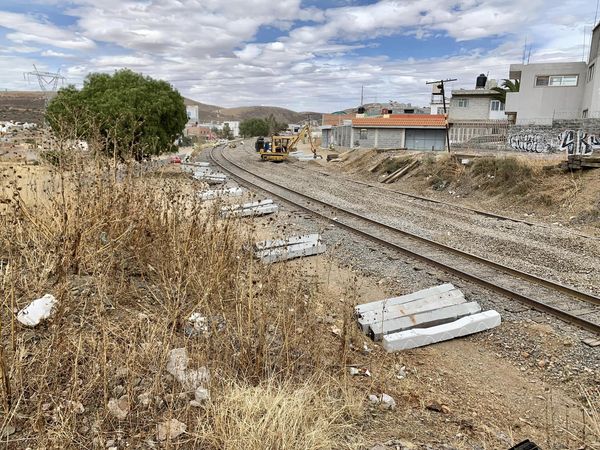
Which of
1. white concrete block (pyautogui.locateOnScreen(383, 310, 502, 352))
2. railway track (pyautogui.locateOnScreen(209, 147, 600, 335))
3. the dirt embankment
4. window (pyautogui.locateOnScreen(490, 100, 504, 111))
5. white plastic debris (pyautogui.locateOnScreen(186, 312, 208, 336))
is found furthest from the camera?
window (pyautogui.locateOnScreen(490, 100, 504, 111))

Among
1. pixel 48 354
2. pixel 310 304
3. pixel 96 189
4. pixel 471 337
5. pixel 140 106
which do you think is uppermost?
pixel 140 106

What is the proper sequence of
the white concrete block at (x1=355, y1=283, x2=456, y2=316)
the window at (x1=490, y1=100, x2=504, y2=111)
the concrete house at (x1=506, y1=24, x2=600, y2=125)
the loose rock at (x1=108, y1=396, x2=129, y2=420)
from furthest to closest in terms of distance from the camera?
the window at (x1=490, y1=100, x2=504, y2=111) → the concrete house at (x1=506, y1=24, x2=600, y2=125) → the white concrete block at (x1=355, y1=283, x2=456, y2=316) → the loose rock at (x1=108, y1=396, x2=129, y2=420)

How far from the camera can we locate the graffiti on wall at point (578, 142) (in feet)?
72.5

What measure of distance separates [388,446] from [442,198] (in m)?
16.2

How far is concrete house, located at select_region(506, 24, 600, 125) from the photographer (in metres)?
31.5

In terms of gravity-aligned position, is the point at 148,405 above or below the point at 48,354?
below

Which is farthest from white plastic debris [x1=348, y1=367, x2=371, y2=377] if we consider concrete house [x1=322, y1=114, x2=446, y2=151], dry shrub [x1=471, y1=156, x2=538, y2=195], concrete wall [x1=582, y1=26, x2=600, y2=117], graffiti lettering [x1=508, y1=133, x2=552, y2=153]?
concrete house [x1=322, y1=114, x2=446, y2=151]

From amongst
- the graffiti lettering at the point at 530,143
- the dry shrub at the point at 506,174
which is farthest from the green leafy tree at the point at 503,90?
the dry shrub at the point at 506,174

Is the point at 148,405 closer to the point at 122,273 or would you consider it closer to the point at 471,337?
the point at 122,273

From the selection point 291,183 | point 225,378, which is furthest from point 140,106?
point 225,378

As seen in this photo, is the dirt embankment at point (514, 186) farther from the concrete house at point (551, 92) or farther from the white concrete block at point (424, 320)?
the concrete house at point (551, 92)

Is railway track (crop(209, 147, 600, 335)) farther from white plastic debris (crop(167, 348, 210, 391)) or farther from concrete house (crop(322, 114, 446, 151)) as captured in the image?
concrete house (crop(322, 114, 446, 151))

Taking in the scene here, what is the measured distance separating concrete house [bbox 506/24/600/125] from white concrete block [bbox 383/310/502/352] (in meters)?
29.5

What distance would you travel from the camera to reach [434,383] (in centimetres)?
469
